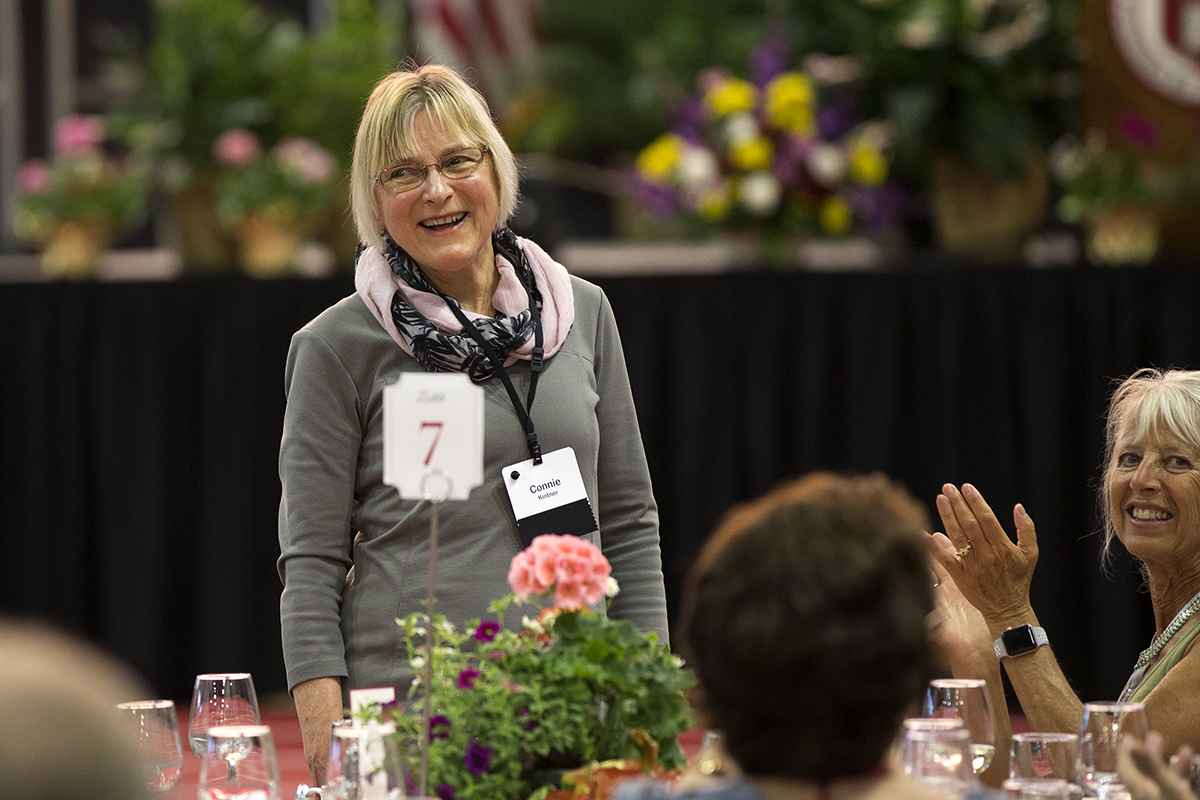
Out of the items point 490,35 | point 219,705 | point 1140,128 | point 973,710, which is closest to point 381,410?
point 219,705

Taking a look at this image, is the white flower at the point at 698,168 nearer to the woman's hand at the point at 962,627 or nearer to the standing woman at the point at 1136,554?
the standing woman at the point at 1136,554

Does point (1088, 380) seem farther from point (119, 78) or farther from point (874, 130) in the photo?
point (119, 78)

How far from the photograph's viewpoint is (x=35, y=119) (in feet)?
18.9

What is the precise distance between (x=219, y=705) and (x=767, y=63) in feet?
9.32

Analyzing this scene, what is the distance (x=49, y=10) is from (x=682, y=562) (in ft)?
11.3

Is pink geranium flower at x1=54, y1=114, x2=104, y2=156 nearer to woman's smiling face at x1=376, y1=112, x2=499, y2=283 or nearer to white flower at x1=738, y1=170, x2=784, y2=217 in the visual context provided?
white flower at x1=738, y1=170, x2=784, y2=217

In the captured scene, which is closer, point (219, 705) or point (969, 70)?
point (219, 705)

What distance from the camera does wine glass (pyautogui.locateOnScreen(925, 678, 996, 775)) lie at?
5.52 ft

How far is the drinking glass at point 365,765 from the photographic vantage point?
141 cm

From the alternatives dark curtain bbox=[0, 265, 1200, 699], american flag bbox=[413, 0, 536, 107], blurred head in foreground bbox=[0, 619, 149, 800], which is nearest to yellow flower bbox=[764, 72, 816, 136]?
dark curtain bbox=[0, 265, 1200, 699]

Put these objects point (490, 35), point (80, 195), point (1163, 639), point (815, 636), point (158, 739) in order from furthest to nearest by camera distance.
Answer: point (490, 35)
point (80, 195)
point (1163, 639)
point (158, 739)
point (815, 636)

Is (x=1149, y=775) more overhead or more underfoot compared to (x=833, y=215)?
more underfoot

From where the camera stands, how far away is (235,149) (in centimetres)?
426

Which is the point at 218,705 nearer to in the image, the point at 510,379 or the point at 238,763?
the point at 238,763
